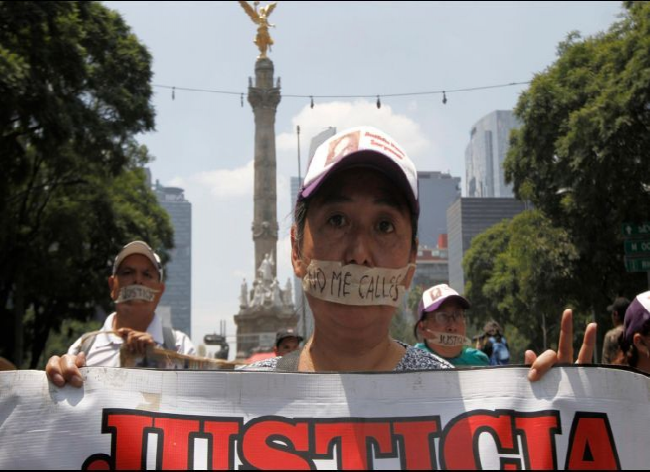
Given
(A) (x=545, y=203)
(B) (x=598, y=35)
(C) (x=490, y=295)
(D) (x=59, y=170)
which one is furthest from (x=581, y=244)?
(C) (x=490, y=295)

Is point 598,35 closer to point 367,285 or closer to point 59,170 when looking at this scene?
point 59,170

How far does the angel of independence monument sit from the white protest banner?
4184cm

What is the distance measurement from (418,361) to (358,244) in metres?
0.43

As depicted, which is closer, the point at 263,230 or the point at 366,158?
the point at 366,158

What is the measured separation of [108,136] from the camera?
17.8m

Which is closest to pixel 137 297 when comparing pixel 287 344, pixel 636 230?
pixel 287 344

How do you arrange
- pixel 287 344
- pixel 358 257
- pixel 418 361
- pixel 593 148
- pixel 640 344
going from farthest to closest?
1. pixel 593 148
2. pixel 287 344
3. pixel 640 344
4. pixel 418 361
5. pixel 358 257

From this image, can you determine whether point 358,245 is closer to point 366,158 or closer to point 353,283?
point 353,283

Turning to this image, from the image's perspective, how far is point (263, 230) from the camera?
158 ft

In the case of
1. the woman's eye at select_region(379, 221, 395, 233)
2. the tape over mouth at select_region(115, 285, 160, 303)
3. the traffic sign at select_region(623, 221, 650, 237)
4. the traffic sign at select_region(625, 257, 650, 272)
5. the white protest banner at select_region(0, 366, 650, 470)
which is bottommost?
the white protest banner at select_region(0, 366, 650, 470)

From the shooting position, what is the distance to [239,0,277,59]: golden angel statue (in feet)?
164

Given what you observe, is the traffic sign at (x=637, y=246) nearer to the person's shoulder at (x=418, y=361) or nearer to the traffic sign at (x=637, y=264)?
the traffic sign at (x=637, y=264)

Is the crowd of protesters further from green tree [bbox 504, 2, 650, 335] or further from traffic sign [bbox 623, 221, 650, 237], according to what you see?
green tree [bbox 504, 2, 650, 335]

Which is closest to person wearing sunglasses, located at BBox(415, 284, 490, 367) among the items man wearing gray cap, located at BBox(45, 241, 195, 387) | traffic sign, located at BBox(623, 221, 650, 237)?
man wearing gray cap, located at BBox(45, 241, 195, 387)
